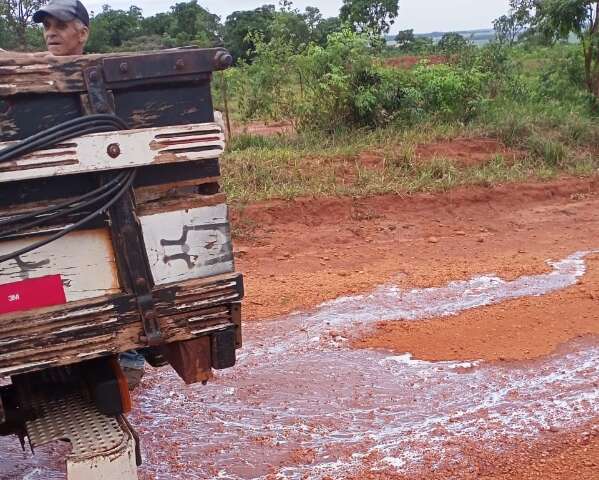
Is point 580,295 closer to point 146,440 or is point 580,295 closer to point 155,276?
point 146,440

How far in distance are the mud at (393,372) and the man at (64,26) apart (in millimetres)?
2015

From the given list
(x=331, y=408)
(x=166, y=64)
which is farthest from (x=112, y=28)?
(x=166, y=64)

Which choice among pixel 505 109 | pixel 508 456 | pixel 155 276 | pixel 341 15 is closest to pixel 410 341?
pixel 508 456

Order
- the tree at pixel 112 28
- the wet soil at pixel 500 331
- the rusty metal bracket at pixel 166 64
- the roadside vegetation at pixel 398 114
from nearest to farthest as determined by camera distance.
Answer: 1. the rusty metal bracket at pixel 166 64
2. the wet soil at pixel 500 331
3. the roadside vegetation at pixel 398 114
4. the tree at pixel 112 28

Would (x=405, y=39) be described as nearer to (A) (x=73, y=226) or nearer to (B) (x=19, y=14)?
(B) (x=19, y=14)

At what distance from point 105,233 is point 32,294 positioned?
0.93ft

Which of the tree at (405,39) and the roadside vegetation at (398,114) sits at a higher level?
the roadside vegetation at (398,114)

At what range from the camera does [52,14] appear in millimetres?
3590

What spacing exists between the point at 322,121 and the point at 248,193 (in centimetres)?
305

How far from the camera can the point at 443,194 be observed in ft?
26.8

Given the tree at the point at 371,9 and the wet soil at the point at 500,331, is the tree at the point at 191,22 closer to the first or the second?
the tree at the point at 371,9

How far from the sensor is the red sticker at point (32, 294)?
2.17 meters

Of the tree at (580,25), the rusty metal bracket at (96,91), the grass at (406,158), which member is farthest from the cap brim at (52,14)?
the tree at (580,25)

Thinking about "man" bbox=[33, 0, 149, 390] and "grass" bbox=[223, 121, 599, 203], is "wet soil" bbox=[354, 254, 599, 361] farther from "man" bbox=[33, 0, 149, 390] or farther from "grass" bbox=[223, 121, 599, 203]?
"grass" bbox=[223, 121, 599, 203]
